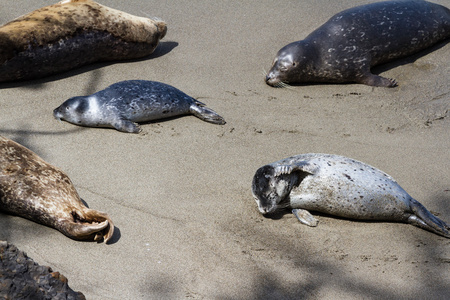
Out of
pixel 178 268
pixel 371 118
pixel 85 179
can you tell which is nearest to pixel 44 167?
pixel 85 179

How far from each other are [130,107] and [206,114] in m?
0.70

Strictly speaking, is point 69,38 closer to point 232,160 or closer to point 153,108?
point 153,108

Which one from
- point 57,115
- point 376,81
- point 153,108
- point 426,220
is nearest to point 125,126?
point 153,108

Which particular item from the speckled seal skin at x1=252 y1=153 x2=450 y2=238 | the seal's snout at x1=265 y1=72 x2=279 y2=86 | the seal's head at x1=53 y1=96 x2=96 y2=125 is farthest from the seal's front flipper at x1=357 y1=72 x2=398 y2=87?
the seal's head at x1=53 y1=96 x2=96 y2=125

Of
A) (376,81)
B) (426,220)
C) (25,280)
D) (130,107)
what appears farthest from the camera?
(376,81)

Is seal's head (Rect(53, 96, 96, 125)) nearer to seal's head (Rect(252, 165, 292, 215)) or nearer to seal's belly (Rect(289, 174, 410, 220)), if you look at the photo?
seal's head (Rect(252, 165, 292, 215))

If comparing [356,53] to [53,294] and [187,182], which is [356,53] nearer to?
[187,182]

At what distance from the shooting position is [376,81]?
587 centimetres

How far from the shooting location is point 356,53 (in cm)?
606

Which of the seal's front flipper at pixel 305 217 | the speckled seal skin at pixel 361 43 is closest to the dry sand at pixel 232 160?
the seal's front flipper at pixel 305 217

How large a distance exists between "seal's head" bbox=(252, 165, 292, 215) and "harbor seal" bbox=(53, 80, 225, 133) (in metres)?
1.32

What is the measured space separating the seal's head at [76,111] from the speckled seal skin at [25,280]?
2.62 m

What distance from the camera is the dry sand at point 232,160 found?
322cm

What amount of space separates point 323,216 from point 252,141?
1.15 metres
